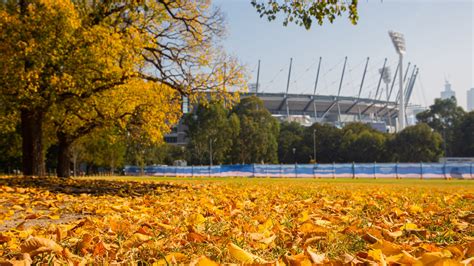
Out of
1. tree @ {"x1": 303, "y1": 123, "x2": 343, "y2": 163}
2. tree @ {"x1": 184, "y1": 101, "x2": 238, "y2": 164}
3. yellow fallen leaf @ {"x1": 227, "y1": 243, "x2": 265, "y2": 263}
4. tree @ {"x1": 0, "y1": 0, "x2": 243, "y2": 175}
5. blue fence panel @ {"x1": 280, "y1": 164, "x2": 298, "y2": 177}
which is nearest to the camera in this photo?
yellow fallen leaf @ {"x1": 227, "y1": 243, "x2": 265, "y2": 263}

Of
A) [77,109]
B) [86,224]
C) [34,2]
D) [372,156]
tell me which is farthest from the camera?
[372,156]

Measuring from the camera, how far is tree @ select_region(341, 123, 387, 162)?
71.3 metres

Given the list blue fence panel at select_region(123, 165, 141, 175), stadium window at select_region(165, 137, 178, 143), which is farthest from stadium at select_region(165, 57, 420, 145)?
blue fence panel at select_region(123, 165, 141, 175)

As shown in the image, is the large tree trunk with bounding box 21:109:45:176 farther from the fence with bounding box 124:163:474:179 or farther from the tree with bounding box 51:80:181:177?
the fence with bounding box 124:163:474:179

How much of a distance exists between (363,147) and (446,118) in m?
22.1

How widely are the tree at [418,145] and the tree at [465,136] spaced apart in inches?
482

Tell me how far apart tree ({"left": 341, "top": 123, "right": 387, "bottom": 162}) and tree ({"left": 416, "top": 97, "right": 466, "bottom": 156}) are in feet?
51.6

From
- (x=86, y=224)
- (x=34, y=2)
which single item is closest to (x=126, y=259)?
(x=86, y=224)

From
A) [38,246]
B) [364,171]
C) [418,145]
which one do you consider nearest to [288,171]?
[364,171]

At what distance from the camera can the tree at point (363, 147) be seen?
71312mm

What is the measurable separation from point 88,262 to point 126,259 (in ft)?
0.60

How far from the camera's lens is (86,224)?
3453 millimetres

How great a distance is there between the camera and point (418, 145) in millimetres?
67875

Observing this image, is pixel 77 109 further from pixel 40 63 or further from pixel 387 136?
pixel 387 136
